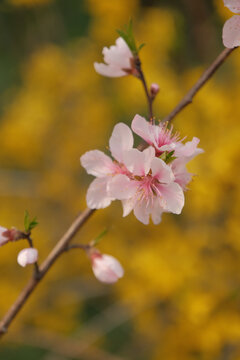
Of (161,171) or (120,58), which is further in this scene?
(120,58)

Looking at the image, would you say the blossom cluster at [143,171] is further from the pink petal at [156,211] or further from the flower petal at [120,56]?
the flower petal at [120,56]

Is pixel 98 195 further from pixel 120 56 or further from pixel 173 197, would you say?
pixel 120 56

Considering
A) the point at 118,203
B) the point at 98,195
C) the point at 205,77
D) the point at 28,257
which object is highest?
the point at 118,203

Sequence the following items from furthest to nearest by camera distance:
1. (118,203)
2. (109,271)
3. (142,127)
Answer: (118,203) < (109,271) < (142,127)

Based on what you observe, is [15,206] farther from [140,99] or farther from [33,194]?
[140,99]

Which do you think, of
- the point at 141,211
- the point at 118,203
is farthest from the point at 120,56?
the point at 118,203

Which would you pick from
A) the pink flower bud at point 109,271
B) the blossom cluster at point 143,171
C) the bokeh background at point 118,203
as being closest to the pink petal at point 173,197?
the blossom cluster at point 143,171

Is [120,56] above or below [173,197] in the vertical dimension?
above

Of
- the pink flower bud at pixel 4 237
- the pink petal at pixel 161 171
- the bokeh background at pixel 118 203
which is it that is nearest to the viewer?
the pink petal at pixel 161 171

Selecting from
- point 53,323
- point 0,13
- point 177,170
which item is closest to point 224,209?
point 177,170
